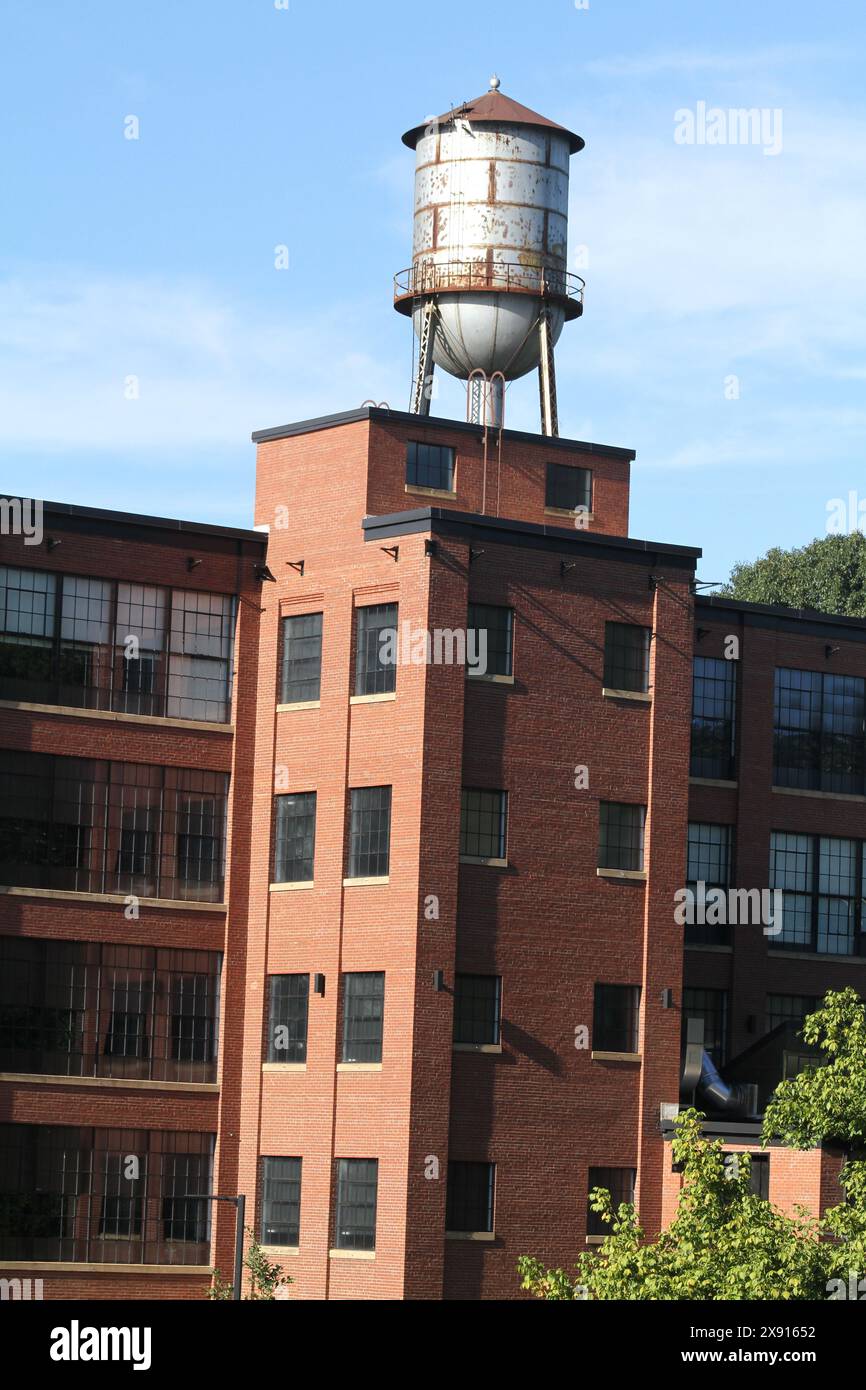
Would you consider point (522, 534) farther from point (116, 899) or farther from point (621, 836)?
point (116, 899)

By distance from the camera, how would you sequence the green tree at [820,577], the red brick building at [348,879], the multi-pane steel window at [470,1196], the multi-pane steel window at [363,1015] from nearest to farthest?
the multi-pane steel window at [470,1196], the red brick building at [348,879], the multi-pane steel window at [363,1015], the green tree at [820,577]

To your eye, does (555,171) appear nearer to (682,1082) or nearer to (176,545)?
(176,545)

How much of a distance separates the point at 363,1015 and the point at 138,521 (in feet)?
40.7

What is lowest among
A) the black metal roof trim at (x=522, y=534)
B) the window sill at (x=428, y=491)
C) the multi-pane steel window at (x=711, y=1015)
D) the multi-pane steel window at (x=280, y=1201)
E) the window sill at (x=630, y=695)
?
the multi-pane steel window at (x=280, y=1201)

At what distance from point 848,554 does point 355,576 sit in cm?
4510

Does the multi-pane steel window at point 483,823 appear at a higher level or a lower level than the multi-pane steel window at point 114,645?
lower

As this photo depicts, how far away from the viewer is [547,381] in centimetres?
5331

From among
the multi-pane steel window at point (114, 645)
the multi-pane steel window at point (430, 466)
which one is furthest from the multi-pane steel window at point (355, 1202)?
the multi-pane steel window at point (430, 466)

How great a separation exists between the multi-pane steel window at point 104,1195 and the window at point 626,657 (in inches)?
553

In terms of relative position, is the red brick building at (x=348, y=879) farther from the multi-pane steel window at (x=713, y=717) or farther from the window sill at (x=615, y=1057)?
the multi-pane steel window at (x=713, y=717)

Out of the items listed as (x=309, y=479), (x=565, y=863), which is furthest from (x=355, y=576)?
(x=565, y=863)

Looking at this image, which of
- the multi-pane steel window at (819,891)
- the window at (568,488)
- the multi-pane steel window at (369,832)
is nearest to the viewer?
the multi-pane steel window at (369,832)

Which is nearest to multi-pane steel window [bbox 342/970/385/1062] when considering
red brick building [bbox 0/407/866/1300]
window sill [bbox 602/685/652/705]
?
red brick building [bbox 0/407/866/1300]

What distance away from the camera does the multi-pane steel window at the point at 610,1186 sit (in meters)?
46.5
